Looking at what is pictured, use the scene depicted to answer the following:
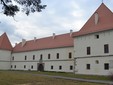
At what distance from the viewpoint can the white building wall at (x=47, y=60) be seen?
48062 mm

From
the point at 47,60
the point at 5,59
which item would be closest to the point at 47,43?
the point at 47,60

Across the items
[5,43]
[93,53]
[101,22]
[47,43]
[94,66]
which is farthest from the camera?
[5,43]

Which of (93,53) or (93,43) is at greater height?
(93,43)

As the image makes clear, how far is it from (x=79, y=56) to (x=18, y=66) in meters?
29.9

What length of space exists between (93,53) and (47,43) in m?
21.4

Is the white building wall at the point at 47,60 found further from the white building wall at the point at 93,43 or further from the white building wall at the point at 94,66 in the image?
the white building wall at the point at 94,66

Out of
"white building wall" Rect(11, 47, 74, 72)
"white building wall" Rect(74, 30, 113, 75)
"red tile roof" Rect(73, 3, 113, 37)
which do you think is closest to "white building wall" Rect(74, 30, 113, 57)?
"white building wall" Rect(74, 30, 113, 75)

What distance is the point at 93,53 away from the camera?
36938mm

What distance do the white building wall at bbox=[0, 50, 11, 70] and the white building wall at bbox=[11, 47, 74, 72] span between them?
1505 mm

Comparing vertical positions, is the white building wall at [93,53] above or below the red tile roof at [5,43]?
below

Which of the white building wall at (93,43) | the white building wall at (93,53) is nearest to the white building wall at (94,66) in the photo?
the white building wall at (93,53)

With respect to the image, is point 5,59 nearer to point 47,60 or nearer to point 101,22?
point 47,60

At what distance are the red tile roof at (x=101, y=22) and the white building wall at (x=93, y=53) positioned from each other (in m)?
0.77

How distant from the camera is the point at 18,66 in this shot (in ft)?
213
